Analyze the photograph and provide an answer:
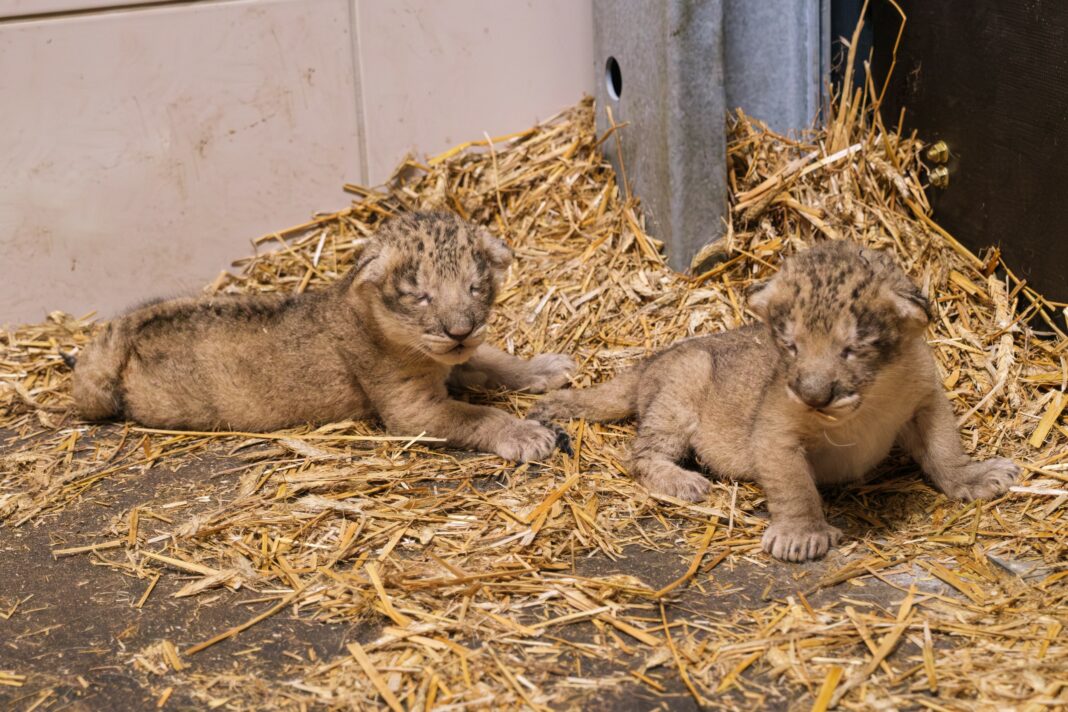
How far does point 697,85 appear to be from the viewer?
7246 millimetres

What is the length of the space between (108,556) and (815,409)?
334cm

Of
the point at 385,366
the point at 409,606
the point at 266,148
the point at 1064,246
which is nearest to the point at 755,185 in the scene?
the point at 1064,246

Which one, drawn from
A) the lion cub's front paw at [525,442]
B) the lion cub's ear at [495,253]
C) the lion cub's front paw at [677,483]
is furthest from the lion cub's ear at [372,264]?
the lion cub's front paw at [677,483]

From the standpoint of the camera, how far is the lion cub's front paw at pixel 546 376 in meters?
7.18

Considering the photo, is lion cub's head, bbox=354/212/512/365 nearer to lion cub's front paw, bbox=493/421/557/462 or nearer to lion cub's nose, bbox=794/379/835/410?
lion cub's front paw, bbox=493/421/557/462

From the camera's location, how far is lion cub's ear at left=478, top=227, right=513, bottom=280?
21.7ft

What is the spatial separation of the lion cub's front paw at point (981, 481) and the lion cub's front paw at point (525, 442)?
2.05 metres

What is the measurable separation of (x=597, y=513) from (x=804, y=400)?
4.19ft

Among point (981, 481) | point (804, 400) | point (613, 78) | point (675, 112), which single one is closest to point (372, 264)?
point (675, 112)

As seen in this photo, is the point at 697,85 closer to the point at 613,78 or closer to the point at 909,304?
the point at 613,78

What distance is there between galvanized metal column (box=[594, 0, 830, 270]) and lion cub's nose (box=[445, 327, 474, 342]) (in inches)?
76.5

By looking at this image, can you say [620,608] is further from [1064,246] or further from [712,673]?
[1064,246]

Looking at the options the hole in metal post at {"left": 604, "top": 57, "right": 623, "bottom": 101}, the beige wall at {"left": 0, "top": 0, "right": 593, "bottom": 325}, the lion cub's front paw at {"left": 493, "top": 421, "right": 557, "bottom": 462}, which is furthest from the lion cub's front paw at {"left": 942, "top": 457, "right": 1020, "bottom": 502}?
the beige wall at {"left": 0, "top": 0, "right": 593, "bottom": 325}

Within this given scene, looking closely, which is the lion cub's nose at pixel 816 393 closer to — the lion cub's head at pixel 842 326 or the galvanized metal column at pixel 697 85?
the lion cub's head at pixel 842 326
